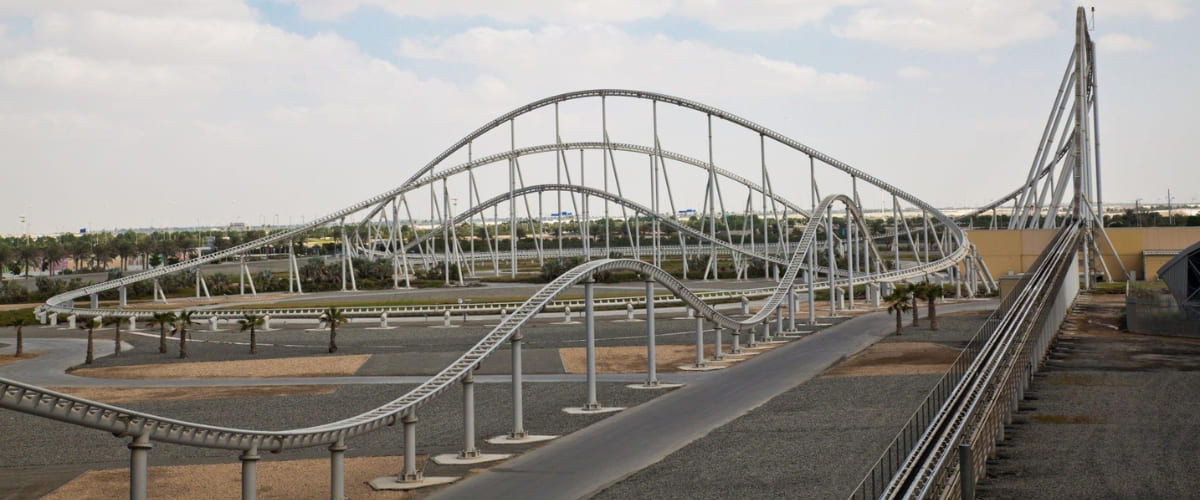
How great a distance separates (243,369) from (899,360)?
1911 cm

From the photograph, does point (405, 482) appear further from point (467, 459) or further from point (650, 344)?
point (650, 344)

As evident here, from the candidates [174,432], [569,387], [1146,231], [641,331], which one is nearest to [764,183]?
[1146,231]

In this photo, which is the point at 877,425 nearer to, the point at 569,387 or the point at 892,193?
the point at 569,387

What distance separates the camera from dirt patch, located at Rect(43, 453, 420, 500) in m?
16.8

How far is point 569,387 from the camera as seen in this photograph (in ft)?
90.5

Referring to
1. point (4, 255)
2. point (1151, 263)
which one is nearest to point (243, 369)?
point (1151, 263)

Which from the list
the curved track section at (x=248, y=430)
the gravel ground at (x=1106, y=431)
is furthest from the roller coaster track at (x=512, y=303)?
the gravel ground at (x=1106, y=431)

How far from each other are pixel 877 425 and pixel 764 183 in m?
48.2

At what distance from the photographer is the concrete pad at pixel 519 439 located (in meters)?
20.1

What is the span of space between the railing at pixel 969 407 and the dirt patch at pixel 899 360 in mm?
1882

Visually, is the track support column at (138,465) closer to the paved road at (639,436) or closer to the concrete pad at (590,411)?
the paved road at (639,436)

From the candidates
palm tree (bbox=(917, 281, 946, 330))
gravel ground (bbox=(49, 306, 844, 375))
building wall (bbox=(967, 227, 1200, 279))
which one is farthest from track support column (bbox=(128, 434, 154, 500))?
building wall (bbox=(967, 227, 1200, 279))

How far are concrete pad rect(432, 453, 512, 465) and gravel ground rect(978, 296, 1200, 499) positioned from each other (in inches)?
303

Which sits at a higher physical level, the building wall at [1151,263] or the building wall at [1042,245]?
the building wall at [1042,245]
